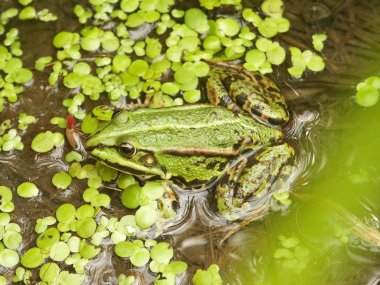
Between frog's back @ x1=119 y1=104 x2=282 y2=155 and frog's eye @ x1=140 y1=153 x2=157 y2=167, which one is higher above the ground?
frog's back @ x1=119 y1=104 x2=282 y2=155

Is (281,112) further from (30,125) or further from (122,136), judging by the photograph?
(30,125)

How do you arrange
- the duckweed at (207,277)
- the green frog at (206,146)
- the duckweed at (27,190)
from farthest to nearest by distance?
the duckweed at (27,190) → the green frog at (206,146) → the duckweed at (207,277)

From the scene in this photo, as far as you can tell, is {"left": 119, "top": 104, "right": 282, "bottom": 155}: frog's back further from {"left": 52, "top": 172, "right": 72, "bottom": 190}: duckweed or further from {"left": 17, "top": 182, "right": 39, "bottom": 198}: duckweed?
{"left": 17, "top": 182, "right": 39, "bottom": 198}: duckweed

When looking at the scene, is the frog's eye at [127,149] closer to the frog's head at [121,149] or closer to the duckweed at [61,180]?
the frog's head at [121,149]

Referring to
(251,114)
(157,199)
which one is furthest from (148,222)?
(251,114)

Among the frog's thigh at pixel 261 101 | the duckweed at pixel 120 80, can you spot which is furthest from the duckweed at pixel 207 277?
the frog's thigh at pixel 261 101

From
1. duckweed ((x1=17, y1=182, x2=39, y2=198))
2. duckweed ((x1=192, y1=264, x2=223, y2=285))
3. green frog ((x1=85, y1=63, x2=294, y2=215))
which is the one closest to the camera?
duckweed ((x1=192, y1=264, x2=223, y2=285))

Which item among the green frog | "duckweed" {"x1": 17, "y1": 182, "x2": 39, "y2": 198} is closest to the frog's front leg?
the green frog

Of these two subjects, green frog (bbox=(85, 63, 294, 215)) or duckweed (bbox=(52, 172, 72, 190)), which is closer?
green frog (bbox=(85, 63, 294, 215))
